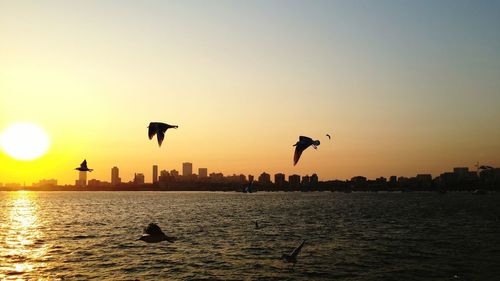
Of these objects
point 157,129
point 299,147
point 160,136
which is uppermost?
point 157,129

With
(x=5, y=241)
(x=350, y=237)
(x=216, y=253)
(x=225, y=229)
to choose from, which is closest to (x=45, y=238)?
(x=5, y=241)

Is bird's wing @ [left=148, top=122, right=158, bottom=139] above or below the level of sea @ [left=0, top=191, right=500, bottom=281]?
above

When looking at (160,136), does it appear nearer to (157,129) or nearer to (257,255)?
(157,129)

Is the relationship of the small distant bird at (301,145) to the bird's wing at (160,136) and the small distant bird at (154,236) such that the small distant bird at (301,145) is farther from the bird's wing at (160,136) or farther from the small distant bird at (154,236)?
the small distant bird at (154,236)

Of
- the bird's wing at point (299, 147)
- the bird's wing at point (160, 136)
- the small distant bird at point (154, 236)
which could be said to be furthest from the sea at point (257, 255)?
the bird's wing at point (299, 147)

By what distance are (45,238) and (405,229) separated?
47873 millimetres

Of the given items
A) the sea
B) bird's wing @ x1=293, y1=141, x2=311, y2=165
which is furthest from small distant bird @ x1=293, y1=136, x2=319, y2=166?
the sea

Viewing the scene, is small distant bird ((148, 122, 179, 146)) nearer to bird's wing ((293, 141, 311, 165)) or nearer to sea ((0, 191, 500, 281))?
bird's wing ((293, 141, 311, 165))

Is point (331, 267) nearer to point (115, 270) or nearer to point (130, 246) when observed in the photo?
point (115, 270)

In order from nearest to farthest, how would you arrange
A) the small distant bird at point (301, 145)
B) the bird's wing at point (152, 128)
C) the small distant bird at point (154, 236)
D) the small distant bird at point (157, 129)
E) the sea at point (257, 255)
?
the small distant bird at point (301, 145) < the small distant bird at point (157, 129) < the bird's wing at point (152, 128) < the sea at point (257, 255) < the small distant bird at point (154, 236)

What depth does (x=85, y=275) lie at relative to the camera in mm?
34125

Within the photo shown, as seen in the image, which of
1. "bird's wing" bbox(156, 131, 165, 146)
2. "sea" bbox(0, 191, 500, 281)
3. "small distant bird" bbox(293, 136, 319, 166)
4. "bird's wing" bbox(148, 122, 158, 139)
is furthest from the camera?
"sea" bbox(0, 191, 500, 281)

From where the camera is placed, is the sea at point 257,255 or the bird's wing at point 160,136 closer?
the bird's wing at point 160,136

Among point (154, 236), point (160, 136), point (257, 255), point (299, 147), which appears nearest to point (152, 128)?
point (160, 136)
